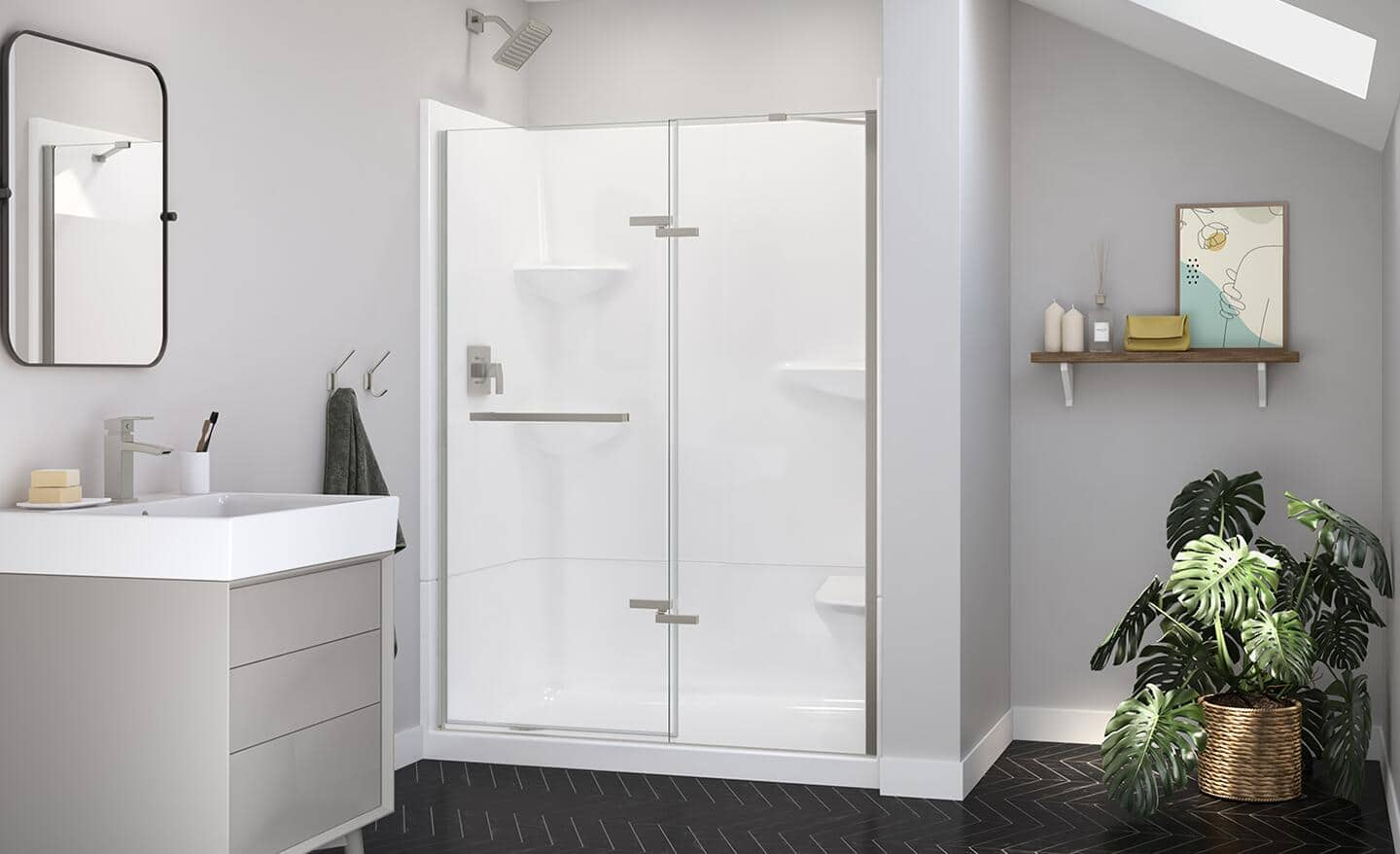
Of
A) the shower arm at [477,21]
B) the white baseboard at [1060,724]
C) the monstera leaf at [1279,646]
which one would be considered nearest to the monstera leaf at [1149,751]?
the monstera leaf at [1279,646]

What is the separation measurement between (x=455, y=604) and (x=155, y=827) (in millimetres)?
1842

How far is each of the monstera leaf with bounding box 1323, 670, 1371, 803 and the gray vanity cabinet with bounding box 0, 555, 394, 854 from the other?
9.51ft

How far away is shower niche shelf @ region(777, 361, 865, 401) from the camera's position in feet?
14.6

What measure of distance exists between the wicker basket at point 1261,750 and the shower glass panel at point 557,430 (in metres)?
1.73

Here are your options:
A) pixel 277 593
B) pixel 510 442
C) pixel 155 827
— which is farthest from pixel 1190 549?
pixel 155 827

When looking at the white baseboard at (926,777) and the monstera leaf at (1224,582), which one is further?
the white baseboard at (926,777)

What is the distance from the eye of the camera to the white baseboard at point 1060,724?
4969 mm

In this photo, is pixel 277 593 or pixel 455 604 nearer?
pixel 277 593

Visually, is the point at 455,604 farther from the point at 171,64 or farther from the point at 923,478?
the point at 171,64

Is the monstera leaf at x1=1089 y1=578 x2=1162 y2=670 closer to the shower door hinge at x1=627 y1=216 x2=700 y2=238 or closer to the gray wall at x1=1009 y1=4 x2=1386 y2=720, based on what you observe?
the gray wall at x1=1009 y1=4 x2=1386 y2=720

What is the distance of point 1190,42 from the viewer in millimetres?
4336

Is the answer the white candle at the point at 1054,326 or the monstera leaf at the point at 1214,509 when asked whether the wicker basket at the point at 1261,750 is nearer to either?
the monstera leaf at the point at 1214,509

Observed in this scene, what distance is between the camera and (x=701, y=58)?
5.48 meters

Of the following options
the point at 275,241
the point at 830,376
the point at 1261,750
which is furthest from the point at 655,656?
the point at 1261,750
